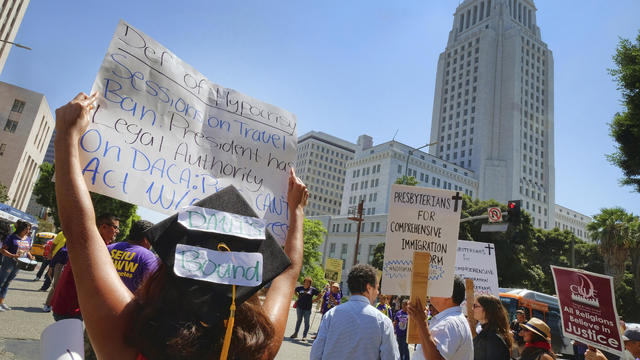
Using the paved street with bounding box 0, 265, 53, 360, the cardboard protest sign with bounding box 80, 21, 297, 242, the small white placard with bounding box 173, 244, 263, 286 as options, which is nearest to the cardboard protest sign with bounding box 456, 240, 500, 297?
the cardboard protest sign with bounding box 80, 21, 297, 242

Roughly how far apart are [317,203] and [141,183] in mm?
122070

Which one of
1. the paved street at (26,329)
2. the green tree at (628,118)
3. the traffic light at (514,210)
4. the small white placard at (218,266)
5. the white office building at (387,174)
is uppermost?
the white office building at (387,174)

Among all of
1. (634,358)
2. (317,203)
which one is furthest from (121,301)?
(317,203)

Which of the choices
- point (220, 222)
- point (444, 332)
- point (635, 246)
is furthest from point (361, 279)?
point (635, 246)

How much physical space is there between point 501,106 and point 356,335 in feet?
325

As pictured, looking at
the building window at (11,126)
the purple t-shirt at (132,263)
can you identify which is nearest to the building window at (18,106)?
the building window at (11,126)

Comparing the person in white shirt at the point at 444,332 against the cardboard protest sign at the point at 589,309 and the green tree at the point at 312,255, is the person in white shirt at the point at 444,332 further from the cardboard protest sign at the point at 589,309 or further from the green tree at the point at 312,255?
the green tree at the point at 312,255

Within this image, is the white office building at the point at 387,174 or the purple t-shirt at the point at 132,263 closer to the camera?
the purple t-shirt at the point at 132,263

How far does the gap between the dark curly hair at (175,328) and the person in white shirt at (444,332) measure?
2.06m

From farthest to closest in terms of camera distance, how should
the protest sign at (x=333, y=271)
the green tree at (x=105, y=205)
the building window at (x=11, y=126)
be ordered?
the building window at (x=11, y=126) → the green tree at (x=105, y=205) → the protest sign at (x=333, y=271)

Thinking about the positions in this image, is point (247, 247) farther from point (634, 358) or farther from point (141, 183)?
point (634, 358)

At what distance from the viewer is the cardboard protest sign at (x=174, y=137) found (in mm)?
1939

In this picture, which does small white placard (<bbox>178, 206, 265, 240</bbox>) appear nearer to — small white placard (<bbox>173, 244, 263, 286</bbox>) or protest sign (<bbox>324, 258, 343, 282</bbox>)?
small white placard (<bbox>173, 244, 263, 286</bbox>)

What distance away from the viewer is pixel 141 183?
200 cm
